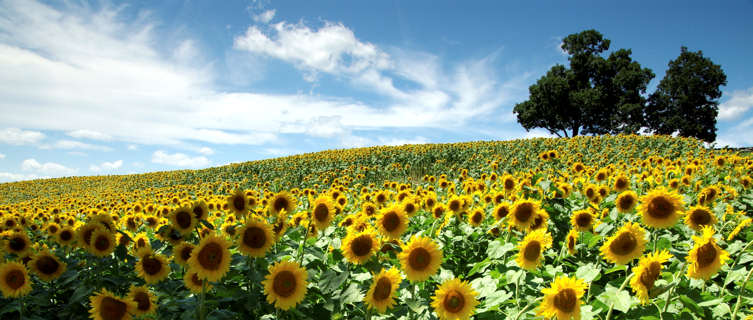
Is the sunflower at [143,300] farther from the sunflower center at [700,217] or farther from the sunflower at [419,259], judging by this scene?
the sunflower center at [700,217]

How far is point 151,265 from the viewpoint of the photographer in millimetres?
2848

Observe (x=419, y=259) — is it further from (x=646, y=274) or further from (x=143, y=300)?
(x=143, y=300)

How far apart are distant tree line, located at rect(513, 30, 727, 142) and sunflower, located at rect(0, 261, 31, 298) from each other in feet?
152

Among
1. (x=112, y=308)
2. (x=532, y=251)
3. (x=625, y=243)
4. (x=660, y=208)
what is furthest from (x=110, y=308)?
(x=660, y=208)

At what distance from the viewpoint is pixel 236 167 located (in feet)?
95.0

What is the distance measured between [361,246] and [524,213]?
1.75 meters

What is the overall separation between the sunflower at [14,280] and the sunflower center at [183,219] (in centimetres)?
106

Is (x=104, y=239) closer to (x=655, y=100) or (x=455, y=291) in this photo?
(x=455, y=291)

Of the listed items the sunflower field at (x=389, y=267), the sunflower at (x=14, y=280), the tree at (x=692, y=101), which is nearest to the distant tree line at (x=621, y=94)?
the tree at (x=692, y=101)

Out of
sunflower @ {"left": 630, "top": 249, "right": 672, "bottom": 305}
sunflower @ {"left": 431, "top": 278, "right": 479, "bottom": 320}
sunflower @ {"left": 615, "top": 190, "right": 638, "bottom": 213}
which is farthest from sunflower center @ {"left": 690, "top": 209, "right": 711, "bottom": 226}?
sunflower @ {"left": 431, "top": 278, "right": 479, "bottom": 320}

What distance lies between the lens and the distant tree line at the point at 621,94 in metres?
41.6

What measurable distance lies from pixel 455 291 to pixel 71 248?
14.6 feet

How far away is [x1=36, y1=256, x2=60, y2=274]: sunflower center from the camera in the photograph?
10.3ft

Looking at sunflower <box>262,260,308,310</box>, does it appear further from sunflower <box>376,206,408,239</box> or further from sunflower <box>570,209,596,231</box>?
sunflower <box>570,209,596,231</box>
